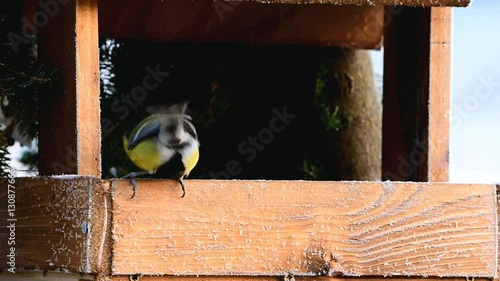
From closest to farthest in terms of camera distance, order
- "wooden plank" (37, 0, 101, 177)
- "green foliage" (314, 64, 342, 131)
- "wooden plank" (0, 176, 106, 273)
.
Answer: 1. "wooden plank" (0, 176, 106, 273)
2. "wooden plank" (37, 0, 101, 177)
3. "green foliage" (314, 64, 342, 131)

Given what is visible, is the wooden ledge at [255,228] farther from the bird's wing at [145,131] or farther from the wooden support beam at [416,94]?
the wooden support beam at [416,94]

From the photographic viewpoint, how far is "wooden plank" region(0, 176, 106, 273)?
1.37m

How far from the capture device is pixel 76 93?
1507 millimetres

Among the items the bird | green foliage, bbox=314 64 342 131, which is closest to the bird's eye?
the bird

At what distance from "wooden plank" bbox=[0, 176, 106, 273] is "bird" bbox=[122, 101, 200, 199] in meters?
0.08

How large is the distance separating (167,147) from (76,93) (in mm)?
198

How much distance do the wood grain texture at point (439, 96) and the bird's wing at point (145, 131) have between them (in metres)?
0.56

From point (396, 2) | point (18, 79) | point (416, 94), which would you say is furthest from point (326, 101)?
point (18, 79)

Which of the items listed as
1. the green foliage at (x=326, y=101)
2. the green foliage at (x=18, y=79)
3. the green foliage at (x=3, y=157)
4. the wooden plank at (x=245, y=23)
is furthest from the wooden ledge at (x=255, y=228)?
the green foliage at (x=326, y=101)

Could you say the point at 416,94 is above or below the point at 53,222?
above

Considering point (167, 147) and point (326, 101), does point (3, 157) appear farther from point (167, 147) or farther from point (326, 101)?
point (326, 101)

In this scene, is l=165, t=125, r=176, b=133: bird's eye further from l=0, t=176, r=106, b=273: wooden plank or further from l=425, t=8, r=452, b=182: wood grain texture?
l=425, t=8, r=452, b=182: wood grain texture

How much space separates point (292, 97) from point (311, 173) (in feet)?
0.70

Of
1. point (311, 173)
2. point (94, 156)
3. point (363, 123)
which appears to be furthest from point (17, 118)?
point (363, 123)
